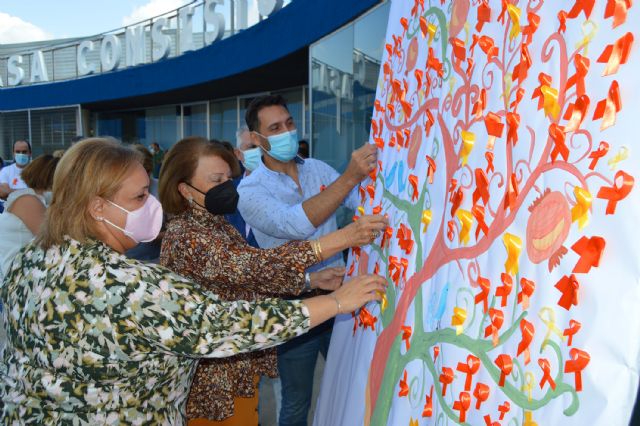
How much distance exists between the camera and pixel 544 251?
1.06 metres

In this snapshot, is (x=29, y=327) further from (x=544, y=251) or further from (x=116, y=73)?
(x=116, y=73)

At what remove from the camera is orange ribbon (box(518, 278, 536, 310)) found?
1.08 metres

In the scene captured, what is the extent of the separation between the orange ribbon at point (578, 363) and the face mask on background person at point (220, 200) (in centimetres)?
160

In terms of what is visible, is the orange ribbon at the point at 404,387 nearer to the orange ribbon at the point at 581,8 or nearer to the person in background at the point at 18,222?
the orange ribbon at the point at 581,8

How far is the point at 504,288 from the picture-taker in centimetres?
117

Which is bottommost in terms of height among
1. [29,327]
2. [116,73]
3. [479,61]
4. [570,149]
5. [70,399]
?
[70,399]

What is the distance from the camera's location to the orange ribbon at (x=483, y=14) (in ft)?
4.50

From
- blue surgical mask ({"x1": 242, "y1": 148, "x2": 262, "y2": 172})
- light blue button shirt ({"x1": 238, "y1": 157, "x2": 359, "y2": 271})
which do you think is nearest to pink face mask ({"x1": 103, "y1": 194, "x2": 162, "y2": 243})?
light blue button shirt ({"x1": 238, "y1": 157, "x2": 359, "y2": 271})

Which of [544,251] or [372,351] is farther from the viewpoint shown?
[372,351]

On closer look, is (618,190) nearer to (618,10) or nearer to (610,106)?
(610,106)

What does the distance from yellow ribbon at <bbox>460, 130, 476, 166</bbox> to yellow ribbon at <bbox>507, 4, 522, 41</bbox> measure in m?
0.23

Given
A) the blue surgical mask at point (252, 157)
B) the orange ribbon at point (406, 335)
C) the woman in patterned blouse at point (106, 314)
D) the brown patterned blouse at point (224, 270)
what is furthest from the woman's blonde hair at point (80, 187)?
the blue surgical mask at point (252, 157)

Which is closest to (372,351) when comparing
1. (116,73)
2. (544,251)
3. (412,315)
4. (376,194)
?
(412,315)

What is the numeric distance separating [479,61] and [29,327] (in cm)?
143
